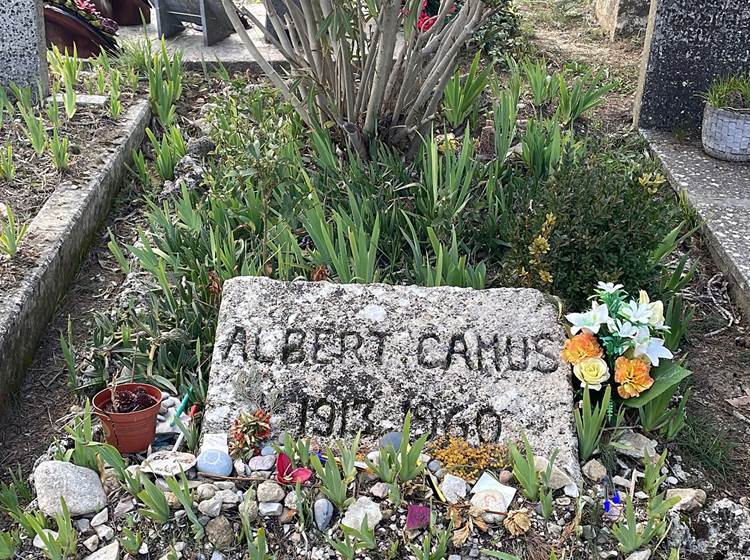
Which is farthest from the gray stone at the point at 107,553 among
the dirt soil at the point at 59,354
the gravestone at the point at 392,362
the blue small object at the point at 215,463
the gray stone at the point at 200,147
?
the gray stone at the point at 200,147

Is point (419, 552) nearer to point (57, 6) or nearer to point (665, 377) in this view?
point (665, 377)

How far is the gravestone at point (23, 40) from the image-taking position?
458 cm

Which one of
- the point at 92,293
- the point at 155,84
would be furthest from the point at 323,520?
the point at 155,84

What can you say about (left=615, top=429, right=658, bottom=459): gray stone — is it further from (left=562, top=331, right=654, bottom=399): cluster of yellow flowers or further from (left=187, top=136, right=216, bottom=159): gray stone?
(left=187, top=136, right=216, bottom=159): gray stone

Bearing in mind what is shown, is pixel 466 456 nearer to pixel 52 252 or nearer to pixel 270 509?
pixel 270 509

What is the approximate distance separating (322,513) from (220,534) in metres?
0.25

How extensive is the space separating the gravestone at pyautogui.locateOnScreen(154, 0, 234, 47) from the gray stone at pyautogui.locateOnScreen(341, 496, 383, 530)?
4.06 meters

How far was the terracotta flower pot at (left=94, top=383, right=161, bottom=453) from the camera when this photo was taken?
92.1 inches

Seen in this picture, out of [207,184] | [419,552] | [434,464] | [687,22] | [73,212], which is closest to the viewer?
[419,552]

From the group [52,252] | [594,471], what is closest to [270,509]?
[594,471]

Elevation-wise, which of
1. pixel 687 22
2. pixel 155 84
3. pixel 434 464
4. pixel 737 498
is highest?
pixel 687 22

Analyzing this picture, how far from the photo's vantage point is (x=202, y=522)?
2141mm

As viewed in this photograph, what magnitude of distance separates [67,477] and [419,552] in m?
0.91

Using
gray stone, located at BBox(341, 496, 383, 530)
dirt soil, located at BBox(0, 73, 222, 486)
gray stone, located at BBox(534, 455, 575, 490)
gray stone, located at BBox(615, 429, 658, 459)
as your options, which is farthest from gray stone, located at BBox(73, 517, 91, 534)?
gray stone, located at BBox(615, 429, 658, 459)
